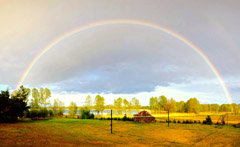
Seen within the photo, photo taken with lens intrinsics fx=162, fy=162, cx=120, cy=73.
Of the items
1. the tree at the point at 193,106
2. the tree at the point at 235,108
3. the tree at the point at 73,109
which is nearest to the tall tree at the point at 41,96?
the tree at the point at 73,109

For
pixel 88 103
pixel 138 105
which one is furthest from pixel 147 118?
pixel 138 105

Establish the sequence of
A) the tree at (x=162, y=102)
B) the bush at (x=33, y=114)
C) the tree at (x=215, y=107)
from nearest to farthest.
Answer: the bush at (x=33, y=114) → the tree at (x=162, y=102) → the tree at (x=215, y=107)

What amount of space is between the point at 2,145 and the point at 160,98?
125811 mm

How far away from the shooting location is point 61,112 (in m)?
54.1

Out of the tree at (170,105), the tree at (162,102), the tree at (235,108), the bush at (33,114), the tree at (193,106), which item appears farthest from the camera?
the tree at (162,102)

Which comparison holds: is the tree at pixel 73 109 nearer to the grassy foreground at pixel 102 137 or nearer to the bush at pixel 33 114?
the bush at pixel 33 114

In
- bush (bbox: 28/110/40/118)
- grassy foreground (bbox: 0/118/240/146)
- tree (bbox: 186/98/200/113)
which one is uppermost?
grassy foreground (bbox: 0/118/240/146)

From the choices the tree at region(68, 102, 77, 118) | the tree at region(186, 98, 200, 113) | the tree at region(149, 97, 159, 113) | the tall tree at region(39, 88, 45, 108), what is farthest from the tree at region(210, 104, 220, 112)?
the tall tree at region(39, 88, 45, 108)

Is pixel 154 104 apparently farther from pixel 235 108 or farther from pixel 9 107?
pixel 9 107

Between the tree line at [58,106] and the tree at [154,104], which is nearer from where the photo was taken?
the tree line at [58,106]

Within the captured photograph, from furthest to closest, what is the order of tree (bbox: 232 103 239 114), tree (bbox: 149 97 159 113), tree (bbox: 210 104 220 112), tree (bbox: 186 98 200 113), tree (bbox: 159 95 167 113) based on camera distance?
tree (bbox: 210 104 220 112)
tree (bbox: 159 95 167 113)
tree (bbox: 149 97 159 113)
tree (bbox: 232 103 239 114)
tree (bbox: 186 98 200 113)

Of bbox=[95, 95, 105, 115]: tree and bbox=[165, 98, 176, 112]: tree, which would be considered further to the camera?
bbox=[165, 98, 176, 112]: tree

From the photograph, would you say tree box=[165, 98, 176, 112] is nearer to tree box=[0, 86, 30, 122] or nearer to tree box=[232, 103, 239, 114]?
tree box=[232, 103, 239, 114]

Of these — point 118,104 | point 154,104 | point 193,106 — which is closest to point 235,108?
point 193,106
